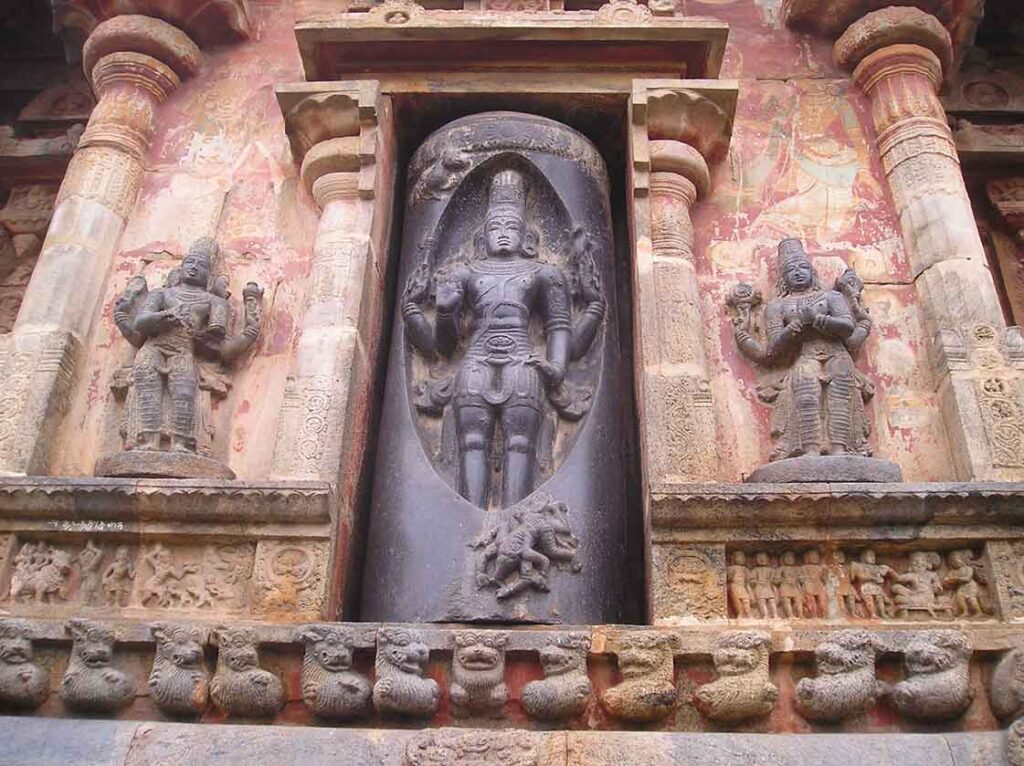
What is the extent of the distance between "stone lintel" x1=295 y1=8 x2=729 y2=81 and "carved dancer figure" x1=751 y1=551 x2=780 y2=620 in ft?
11.8

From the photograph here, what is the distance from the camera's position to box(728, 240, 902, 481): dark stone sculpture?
5.40 meters

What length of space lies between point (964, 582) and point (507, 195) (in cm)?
340

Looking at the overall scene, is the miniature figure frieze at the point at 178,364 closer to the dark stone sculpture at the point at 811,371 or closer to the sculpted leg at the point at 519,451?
the sculpted leg at the point at 519,451

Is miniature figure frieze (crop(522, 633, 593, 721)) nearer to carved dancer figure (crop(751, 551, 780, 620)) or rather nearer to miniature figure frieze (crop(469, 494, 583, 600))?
miniature figure frieze (crop(469, 494, 583, 600))

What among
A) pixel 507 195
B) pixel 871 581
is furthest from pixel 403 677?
pixel 507 195

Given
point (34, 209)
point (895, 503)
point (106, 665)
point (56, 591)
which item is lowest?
point (106, 665)

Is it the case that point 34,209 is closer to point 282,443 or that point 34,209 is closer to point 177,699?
point 282,443

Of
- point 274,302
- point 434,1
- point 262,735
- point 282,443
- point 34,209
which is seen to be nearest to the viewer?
point 262,735

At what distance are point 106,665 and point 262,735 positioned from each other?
814mm

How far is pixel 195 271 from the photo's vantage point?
6.27 metres

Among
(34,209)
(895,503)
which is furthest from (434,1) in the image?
(895,503)

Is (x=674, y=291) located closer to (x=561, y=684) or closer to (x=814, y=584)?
(x=814, y=584)

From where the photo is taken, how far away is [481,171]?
685cm

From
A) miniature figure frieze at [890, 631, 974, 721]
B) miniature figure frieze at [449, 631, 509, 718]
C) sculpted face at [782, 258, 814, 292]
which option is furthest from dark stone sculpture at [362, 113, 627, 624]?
miniature figure frieze at [890, 631, 974, 721]
